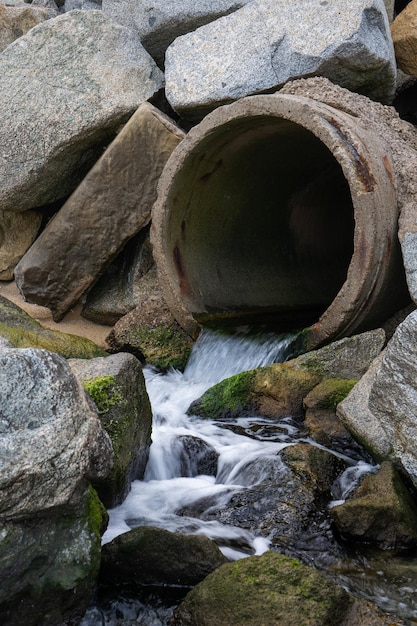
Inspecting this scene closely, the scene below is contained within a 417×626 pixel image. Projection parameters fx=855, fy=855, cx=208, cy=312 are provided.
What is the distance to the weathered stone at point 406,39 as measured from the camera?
18.3 feet

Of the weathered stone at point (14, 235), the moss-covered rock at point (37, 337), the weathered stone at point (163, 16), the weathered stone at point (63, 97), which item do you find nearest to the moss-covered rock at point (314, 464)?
the moss-covered rock at point (37, 337)

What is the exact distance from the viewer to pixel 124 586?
2717 millimetres

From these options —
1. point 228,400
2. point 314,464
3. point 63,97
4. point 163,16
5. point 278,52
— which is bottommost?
point 228,400

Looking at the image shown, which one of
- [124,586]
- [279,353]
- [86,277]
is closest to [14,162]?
[86,277]

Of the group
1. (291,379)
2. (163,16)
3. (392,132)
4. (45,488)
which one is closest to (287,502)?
(291,379)

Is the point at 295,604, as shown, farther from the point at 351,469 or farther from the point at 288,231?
the point at 288,231

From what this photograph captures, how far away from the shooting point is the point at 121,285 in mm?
5797

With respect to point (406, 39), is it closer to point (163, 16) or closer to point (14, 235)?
point (163, 16)

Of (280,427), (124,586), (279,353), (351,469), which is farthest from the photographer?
(279,353)

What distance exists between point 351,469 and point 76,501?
1475 mm

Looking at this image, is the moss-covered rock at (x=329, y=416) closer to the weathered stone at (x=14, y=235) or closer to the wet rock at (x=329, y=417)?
the wet rock at (x=329, y=417)

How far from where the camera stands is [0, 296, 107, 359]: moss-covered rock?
15.5 feet

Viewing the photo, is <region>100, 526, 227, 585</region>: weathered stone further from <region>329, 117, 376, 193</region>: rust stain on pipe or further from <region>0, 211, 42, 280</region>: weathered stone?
<region>0, 211, 42, 280</region>: weathered stone

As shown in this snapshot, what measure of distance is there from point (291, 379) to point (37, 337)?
153 centimetres
